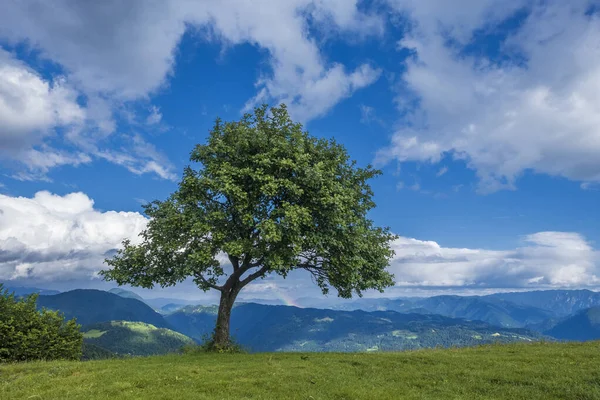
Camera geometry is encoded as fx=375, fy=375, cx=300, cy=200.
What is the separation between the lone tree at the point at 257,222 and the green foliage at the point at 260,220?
79 millimetres

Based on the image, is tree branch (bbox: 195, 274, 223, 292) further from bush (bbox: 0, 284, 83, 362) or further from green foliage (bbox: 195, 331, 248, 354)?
bush (bbox: 0, 284, 83, 362)

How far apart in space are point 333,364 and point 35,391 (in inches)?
585

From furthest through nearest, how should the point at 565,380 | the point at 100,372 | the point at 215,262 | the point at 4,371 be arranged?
the point at 215,262, the point at 4,371, the point at 100,372, the point at 565,380

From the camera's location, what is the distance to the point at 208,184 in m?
29.2

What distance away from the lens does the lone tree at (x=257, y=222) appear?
2762 centimetres

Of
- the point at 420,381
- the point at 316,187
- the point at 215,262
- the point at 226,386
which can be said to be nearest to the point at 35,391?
the point at 226,386

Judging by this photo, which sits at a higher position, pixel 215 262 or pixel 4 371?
pixel 215 262

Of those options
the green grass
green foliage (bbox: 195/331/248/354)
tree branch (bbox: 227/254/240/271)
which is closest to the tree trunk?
green foliage (bbox: 195/331/248/354)

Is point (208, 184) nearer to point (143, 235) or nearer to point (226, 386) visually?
point (143, 235)

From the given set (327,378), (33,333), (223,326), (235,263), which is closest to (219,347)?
(223,326)

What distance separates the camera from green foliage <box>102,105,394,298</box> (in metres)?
27.6

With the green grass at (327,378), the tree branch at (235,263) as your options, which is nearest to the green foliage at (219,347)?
the green grass at (327,378)

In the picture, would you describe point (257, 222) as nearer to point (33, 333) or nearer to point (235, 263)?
point (235, 263)

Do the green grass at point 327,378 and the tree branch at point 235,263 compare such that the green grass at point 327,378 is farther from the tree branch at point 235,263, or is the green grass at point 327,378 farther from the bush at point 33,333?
the bush at point 33,333
